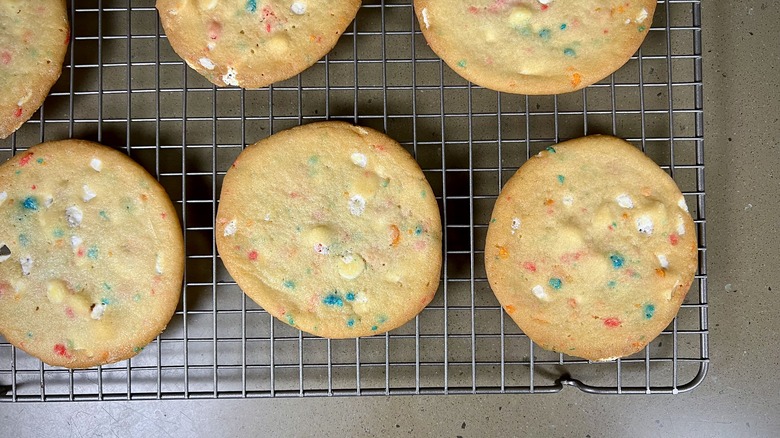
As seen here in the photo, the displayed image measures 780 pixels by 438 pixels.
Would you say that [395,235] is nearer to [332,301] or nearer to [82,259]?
[332,301]

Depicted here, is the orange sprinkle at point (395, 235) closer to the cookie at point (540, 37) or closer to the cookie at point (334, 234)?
the cookie at point (334, 234)

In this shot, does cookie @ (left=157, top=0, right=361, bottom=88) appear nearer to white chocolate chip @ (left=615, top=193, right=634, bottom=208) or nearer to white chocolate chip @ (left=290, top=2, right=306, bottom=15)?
white chocolate chip @ (left=290, top=2, right=306, bottom=15)

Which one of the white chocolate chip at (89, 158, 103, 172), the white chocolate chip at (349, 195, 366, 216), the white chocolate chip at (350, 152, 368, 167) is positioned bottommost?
the white chocolate chip at (349, 195, 366, 216)

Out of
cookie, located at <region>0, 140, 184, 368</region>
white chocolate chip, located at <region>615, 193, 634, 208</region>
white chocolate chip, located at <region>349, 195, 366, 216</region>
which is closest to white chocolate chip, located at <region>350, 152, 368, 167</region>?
white chocolate chip, located at <region>349, 195, 366, 216</region>

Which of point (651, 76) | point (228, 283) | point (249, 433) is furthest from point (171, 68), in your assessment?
point (651, 76)

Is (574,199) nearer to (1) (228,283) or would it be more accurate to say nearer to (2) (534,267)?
(2) (534,267)

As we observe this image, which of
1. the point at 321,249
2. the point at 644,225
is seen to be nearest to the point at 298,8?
the point at 321,249
